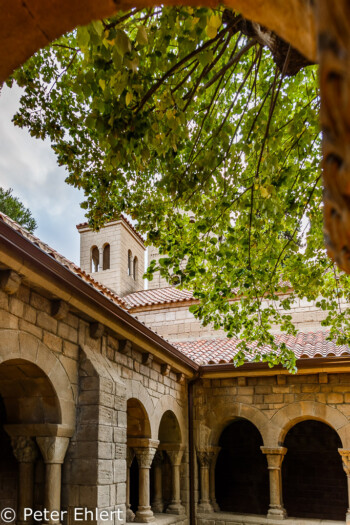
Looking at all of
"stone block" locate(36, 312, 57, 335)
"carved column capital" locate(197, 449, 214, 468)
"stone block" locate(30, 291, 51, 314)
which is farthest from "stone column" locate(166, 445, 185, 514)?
"stone block" locate(30, 291, 51, 314)

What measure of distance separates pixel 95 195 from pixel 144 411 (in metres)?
3.47

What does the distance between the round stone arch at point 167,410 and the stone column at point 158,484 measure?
0.51 m

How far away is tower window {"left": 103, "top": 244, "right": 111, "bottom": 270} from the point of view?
16531mm

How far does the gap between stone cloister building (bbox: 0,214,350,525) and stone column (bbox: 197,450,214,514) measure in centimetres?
2

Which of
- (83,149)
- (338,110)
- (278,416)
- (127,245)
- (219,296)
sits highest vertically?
(127,245)

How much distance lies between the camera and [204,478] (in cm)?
892

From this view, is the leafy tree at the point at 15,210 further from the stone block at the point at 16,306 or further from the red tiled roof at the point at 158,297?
the stone block at the point at 16,306

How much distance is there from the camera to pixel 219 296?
239 inches

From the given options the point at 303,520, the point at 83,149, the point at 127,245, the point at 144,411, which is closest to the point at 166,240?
the point at 83,149

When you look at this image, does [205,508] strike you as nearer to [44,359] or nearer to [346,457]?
[346,457]

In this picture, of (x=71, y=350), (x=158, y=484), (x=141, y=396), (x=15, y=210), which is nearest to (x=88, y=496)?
(x=71, y=350)

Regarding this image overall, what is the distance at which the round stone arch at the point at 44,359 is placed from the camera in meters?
4.33

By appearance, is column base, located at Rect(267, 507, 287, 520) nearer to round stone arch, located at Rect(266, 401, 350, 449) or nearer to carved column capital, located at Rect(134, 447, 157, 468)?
round stone arch, located at Rect(266, 401, 350, 449)

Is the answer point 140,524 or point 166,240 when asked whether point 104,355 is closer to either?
point 166,240
